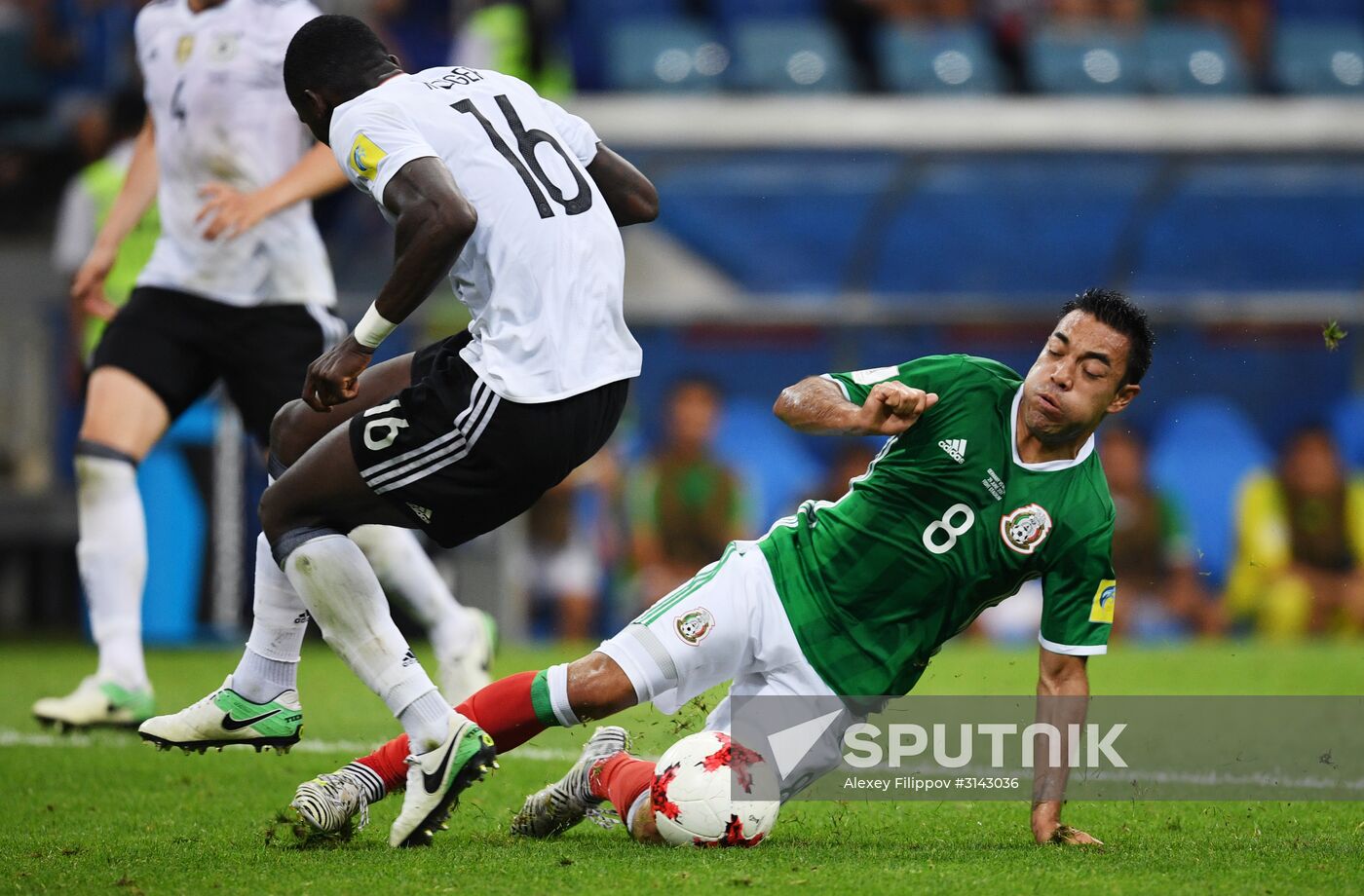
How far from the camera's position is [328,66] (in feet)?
15.5

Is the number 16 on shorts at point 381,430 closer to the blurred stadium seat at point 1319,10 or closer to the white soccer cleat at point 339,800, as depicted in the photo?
the white soccer cleat at point 339,800

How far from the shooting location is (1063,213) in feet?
41.5

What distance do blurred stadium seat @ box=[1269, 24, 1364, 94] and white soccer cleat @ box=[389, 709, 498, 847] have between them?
13.6 m

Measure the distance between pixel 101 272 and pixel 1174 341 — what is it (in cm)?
788

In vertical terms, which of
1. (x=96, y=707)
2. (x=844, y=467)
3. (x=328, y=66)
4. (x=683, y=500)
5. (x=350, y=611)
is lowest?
(x=683, y=500)

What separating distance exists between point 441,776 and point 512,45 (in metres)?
10.4

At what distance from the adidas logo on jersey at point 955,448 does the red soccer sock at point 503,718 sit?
1.16 metres

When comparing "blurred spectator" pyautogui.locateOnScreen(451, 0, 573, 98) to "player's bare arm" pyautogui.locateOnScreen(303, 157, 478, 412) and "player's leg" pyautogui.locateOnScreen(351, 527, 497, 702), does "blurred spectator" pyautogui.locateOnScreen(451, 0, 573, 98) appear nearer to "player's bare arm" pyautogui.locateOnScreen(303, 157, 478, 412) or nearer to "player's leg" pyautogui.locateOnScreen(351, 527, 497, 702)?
"player's leg" pyautogui.locateOnScreen(351, 527, 497, 702)

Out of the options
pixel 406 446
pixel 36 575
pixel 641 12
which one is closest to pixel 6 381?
pixel 36 575

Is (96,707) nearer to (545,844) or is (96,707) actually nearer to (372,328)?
(545,844)

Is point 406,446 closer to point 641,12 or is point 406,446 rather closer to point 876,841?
point 876,841

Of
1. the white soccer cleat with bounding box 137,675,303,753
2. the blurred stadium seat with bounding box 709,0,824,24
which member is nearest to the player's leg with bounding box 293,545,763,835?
the white soccer cleat with bounding box 137,675,303,753

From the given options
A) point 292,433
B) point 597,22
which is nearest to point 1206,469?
point 597,22

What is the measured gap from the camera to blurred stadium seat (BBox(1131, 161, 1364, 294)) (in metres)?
12.5
